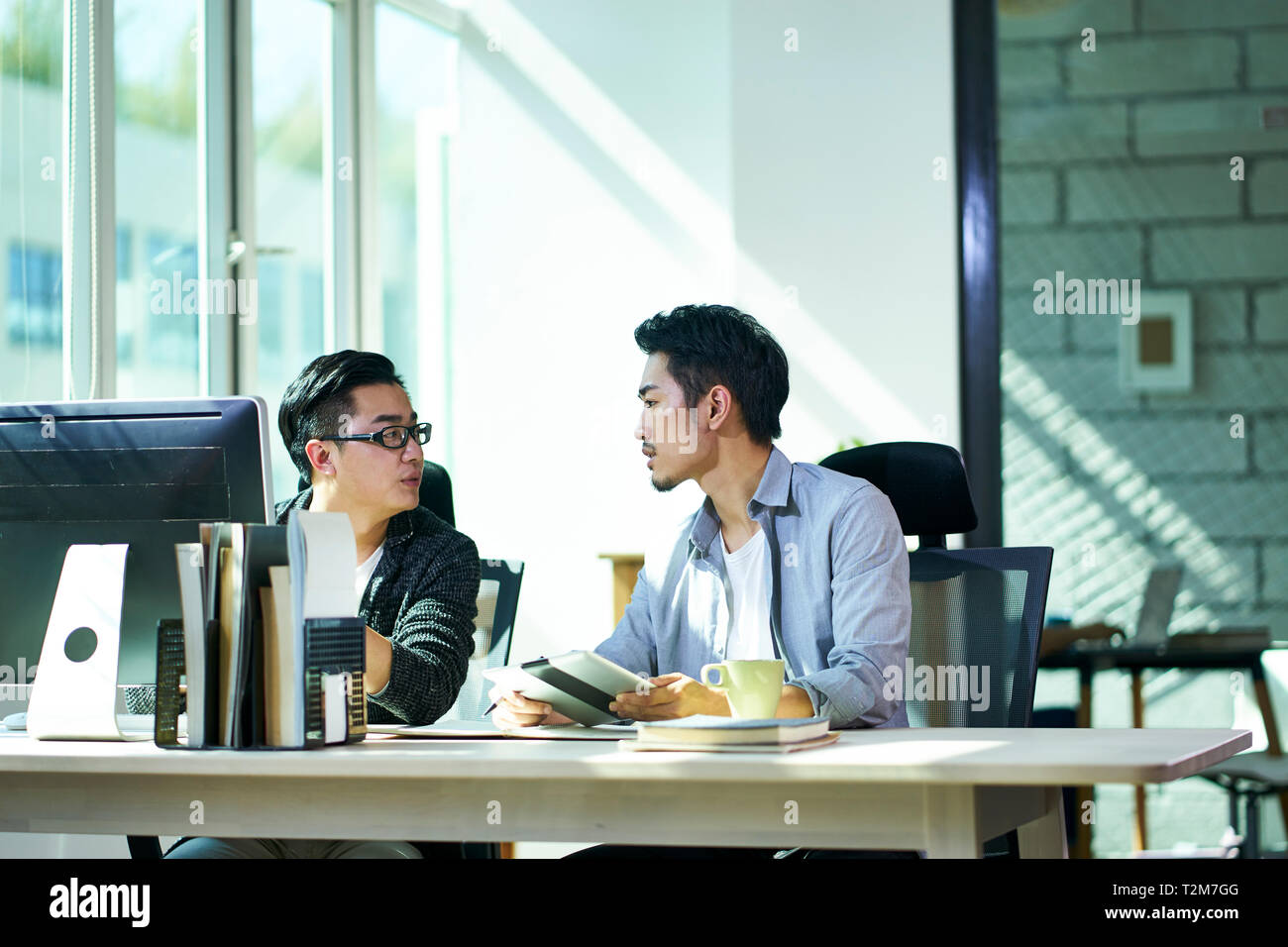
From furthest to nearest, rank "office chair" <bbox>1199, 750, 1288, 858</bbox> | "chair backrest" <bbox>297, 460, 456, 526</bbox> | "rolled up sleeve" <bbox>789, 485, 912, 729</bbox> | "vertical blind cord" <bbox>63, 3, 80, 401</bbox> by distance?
1. "office chair" <bbox>1199, 750, 1288, 858</bbox>
2. "vertical blind cord" <bbox>63, 3, 80, 401</bbox>
3. "chair backrest" <bbox>297, 460, 456, 526</bbox>
4. "rolled up sleeve" <bbox>789, 485, 912, 729</bbox>

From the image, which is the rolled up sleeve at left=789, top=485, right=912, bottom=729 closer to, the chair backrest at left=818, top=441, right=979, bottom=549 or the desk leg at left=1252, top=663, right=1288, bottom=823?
the chair backrest at left=818, top=441, right=979, bottom=549

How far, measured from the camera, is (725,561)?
2.39 m

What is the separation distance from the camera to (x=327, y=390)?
2.39 meters

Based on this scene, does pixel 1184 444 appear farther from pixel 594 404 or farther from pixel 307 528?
pixel 307 528

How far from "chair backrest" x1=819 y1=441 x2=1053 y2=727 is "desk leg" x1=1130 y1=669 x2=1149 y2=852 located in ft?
6.21

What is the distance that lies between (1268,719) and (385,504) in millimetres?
2724

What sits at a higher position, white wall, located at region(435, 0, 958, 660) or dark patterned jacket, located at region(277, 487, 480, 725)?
white wall, located at region(435, 0, 958, 660)

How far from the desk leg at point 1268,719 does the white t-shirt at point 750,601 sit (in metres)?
2.22

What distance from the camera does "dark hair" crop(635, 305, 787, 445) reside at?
2426mm

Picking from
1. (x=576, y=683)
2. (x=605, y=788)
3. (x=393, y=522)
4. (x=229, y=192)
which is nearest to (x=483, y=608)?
(x=393, y=522)

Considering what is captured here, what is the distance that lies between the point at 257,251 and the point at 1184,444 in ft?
8.53

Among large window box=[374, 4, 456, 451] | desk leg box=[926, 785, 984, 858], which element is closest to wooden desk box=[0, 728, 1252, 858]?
desk leg box=[926, 785, 984, 858]

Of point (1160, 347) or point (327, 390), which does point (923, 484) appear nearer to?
point (327, 390)

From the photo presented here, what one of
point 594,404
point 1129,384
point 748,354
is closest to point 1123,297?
point 1129,384
